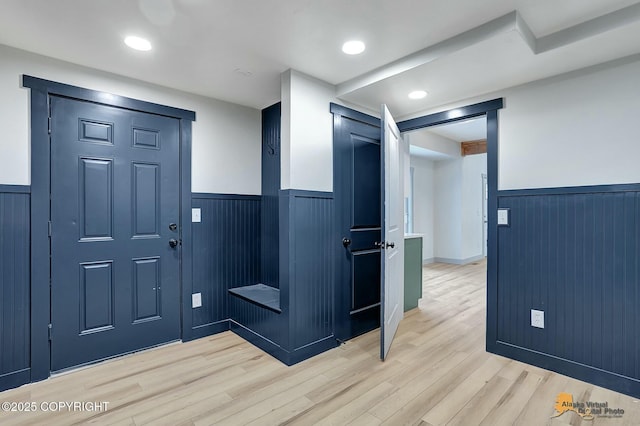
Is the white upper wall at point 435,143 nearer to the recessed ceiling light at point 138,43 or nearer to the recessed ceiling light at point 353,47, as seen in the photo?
the recessed ceiling light at point 353,47

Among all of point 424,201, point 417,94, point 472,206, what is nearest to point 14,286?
point 417,94

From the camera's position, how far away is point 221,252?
322cm

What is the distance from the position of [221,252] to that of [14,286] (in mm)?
1513

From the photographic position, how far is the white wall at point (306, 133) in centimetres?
256

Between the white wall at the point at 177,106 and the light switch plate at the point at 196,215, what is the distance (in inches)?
7.9

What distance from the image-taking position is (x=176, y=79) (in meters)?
2.71

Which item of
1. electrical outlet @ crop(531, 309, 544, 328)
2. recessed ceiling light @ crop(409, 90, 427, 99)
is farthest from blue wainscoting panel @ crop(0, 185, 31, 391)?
electrical outlet @ crop(531, 309, 544, 328)

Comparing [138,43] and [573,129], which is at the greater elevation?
[138,43]

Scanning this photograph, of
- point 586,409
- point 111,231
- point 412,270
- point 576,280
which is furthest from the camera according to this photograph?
point 412,270

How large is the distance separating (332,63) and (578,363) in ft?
9.29

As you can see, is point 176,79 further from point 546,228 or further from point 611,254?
point 611,254

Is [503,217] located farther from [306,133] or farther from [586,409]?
[306,133]

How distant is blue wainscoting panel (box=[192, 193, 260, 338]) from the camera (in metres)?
3.07

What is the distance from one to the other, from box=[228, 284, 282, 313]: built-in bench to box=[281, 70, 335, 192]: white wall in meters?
1.03
